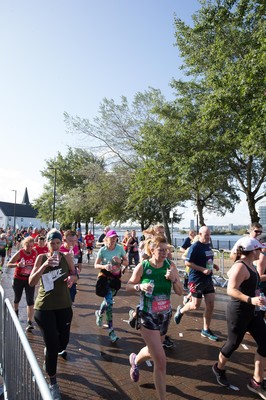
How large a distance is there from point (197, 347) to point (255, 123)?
7.81m

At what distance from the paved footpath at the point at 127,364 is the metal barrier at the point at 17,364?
2.75 ft

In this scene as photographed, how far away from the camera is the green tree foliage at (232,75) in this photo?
10633 millimetres

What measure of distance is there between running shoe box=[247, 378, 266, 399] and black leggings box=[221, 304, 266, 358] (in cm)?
39

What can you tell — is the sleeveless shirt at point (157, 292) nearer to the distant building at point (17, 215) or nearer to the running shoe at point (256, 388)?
the running shoe at point (256, 388)

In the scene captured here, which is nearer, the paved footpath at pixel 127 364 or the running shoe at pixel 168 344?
the paved footpath at pixel 127 364

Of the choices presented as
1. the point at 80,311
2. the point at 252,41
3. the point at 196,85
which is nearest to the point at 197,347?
the point at 80,311

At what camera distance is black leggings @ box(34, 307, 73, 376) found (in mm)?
3648

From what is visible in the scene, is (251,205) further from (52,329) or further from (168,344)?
(52,329)

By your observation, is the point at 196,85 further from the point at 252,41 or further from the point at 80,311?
the point at 80,311

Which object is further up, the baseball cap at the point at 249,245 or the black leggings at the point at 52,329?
the baseball cap at the point at 249,245

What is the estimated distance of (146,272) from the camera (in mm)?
3664

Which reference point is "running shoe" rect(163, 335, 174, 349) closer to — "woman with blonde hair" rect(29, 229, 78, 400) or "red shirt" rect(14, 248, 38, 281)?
"woman with blonde hair" rect(29, 229, 78, 400)

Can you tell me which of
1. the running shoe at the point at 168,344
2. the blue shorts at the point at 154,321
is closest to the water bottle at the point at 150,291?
the blue shorts at the point at 154,321

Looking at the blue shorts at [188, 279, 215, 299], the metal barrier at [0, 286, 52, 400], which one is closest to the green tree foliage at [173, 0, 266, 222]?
the blue shorts at [188, 279, 215, 299]
